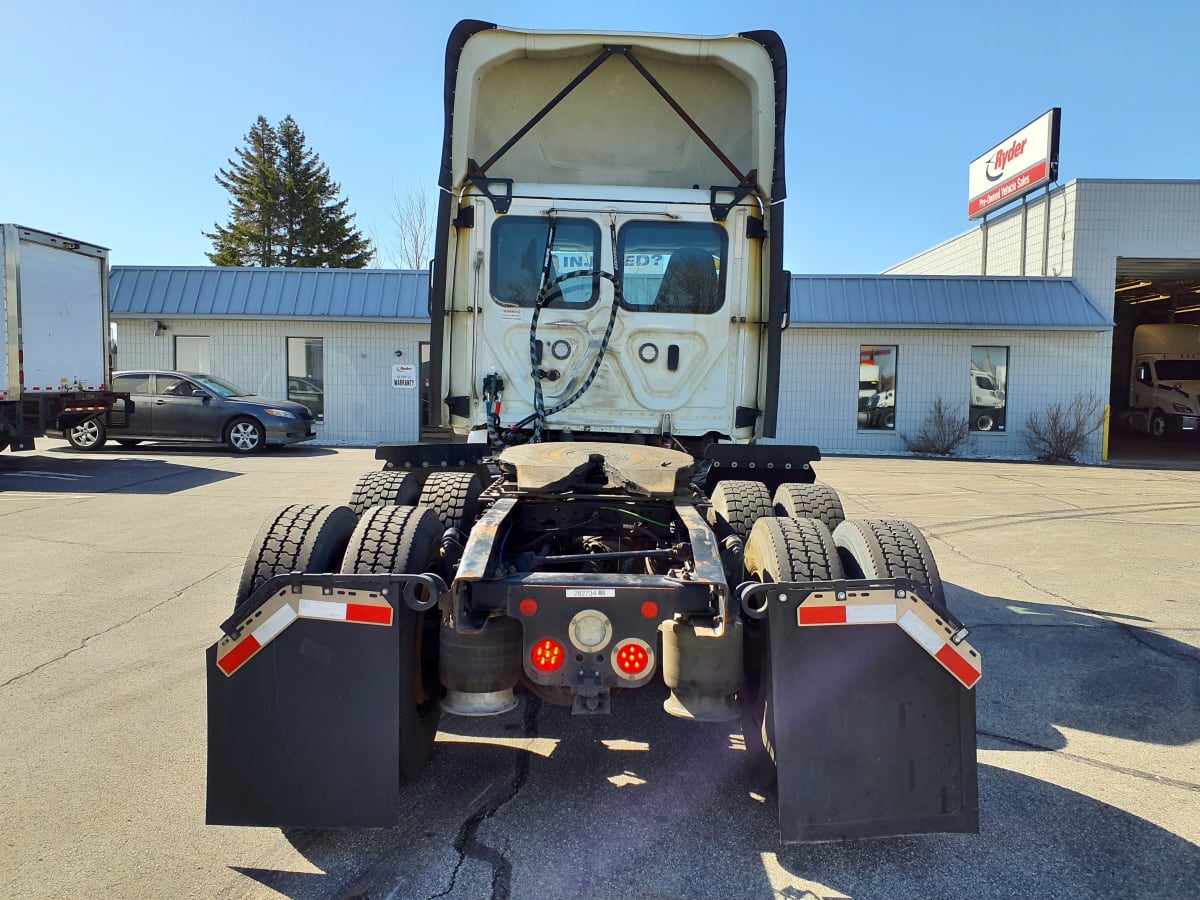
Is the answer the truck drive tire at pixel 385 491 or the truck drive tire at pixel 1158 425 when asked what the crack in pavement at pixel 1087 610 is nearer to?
the truck drive tire at pixel 385 491

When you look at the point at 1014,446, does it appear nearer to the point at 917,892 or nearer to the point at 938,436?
the point at 938,436

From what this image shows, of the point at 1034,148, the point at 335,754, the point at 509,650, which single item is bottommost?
the point at 335,754

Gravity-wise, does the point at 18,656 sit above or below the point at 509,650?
below

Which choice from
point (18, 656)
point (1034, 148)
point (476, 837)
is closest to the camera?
point (476, 837)

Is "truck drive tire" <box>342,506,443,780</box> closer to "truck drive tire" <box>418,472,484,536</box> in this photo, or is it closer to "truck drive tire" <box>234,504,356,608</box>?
"truck drive tire" <box>234,504,356,608</box>

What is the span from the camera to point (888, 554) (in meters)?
3.01

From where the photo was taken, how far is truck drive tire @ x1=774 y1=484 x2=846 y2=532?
4488mm

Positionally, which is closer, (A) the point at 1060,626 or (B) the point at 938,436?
(A) the point at 1060,626

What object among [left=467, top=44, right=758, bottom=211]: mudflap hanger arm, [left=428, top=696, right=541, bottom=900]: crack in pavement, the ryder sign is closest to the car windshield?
[left=467, top=44, right=758, bottom=211]: mudflap hanger arm

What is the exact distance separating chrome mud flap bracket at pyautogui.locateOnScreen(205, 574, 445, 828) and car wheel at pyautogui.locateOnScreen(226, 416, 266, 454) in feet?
47.7

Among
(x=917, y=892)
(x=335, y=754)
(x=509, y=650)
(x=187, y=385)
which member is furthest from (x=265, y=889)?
(x=187, y=385)

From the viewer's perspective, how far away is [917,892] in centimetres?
259

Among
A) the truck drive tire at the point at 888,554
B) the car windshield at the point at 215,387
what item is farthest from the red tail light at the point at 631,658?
the car windshield at the point at 215,387

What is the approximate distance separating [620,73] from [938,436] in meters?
15.4
